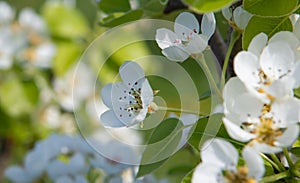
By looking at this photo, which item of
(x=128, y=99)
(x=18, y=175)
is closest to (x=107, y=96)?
(x=128, y=99)

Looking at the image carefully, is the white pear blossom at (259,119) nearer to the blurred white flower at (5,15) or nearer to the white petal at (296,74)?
the white petal at (296,74)

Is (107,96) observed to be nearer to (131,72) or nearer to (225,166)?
(131,72)

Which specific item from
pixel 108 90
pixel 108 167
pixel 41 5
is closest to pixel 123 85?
pixel 108 90

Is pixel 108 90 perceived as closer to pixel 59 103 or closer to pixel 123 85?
pixel 123 85

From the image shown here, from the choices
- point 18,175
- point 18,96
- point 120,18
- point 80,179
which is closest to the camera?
point 120,18

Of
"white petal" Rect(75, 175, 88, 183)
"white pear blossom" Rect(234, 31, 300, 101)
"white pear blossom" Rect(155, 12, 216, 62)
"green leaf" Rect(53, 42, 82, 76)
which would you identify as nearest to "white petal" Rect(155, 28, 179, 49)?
"white pear blossom" Rect(155, 12, 216, 62)

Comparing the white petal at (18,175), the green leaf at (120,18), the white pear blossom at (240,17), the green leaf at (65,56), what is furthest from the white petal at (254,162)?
the green leaf at (65,56)
